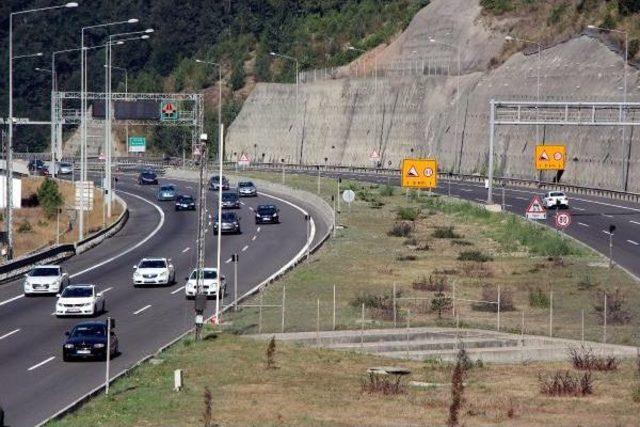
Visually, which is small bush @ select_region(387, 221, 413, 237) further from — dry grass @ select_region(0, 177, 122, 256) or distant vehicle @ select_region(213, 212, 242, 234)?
dry grass @ select_region(0, 177, 122, 256)

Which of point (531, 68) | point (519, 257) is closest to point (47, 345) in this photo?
point (519, 257)

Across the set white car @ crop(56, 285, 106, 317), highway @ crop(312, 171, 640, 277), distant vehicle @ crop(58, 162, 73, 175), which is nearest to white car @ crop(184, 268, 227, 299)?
white car @ crop(56, 285, 106, 317)

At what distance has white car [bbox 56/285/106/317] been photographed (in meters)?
54.4

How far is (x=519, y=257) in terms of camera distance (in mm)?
75062

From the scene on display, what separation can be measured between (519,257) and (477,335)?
2572cm

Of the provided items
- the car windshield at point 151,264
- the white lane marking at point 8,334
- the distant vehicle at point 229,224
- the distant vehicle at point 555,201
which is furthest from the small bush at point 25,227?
the white lane marking at point 8,334

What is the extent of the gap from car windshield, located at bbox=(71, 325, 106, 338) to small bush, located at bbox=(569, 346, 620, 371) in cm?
1256

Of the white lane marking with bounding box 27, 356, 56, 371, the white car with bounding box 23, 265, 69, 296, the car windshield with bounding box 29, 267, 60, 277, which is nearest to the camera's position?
the white lane marking with bounding box 27, 356, 56, 371

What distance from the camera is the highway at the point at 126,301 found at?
131 ft

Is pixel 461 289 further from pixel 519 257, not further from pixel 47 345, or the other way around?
pixel 47 345

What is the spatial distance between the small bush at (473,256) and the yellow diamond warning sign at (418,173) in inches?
893

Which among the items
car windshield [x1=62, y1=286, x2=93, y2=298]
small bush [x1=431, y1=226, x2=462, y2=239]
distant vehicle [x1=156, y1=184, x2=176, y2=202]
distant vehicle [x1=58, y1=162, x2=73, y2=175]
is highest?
car windshield [x1=62, y1=286, x2=93, y2=298]

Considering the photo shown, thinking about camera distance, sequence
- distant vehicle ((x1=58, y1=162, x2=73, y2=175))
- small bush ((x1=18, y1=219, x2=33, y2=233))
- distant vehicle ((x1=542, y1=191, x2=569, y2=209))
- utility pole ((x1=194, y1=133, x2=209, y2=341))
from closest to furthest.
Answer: utility pole ((x1=194, y1=133, x2=209, y2=341))
distant vehicle ((x1=542, y1=191, x2=569, y2=209))
small bush ((x1=18, y1=219, x2=33, y2=233))
distant vehicle ((x1=58, y1=162, x2=73, y2=175))

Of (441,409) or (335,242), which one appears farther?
(335,242)
